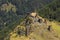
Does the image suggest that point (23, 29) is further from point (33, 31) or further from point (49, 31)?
point (49, 31)

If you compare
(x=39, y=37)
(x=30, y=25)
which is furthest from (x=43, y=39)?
(x=30, y=25)

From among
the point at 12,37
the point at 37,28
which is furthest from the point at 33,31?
the point at 12,37

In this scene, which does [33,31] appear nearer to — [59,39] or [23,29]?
[23,29]

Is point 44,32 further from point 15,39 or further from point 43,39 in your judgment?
point 15,39

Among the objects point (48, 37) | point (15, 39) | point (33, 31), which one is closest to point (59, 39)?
point (48, 37)

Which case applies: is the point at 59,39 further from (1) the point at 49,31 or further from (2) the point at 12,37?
(2) the point at 12,37
